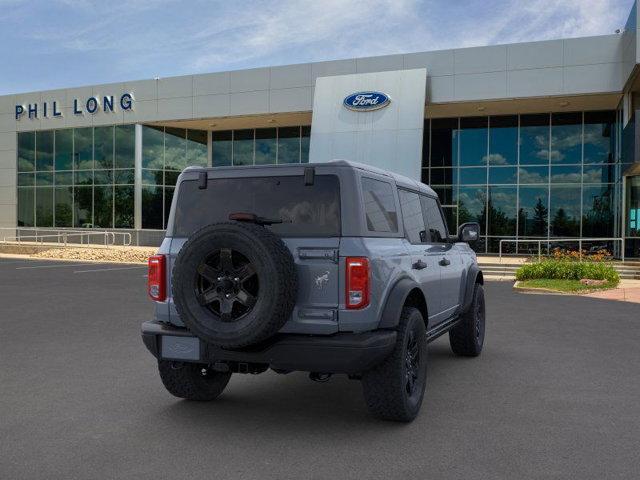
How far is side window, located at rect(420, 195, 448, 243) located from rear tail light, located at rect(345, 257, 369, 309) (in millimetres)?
1924

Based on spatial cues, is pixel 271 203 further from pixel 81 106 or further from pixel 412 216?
pixel 81 106

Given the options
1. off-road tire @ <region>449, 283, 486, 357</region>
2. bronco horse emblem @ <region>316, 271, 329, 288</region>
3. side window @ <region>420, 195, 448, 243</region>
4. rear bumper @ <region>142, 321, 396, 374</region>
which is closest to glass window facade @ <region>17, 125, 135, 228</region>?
off-road tire @ <region>449, 283, 486, 357</region>

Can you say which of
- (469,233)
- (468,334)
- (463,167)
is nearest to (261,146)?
(463,167)

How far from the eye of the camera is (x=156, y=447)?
14.3ft

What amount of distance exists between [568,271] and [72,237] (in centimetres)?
2746

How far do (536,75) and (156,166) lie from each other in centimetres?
1967

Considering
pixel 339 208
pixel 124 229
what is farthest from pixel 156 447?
pixel 124 229

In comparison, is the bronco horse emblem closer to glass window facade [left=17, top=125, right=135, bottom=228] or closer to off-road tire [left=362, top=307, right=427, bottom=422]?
off-road tire [left=362, top=307, right=427, bottom=422]

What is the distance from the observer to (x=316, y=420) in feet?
16.5

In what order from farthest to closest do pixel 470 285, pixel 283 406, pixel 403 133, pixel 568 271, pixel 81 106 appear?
pixel 81 106
pixel 403 133
pixel 568 271
pixel 470 285
pixel 283 406

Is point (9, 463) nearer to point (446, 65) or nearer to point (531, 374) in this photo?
point (531, 374)

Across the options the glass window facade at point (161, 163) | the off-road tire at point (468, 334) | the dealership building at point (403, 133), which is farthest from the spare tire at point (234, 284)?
the glass window facade at point (161, 163)

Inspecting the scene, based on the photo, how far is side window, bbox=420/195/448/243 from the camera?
6.39 m

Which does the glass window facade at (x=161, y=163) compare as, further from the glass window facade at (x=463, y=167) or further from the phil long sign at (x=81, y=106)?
the phil long sign at (x=81, y=106)
